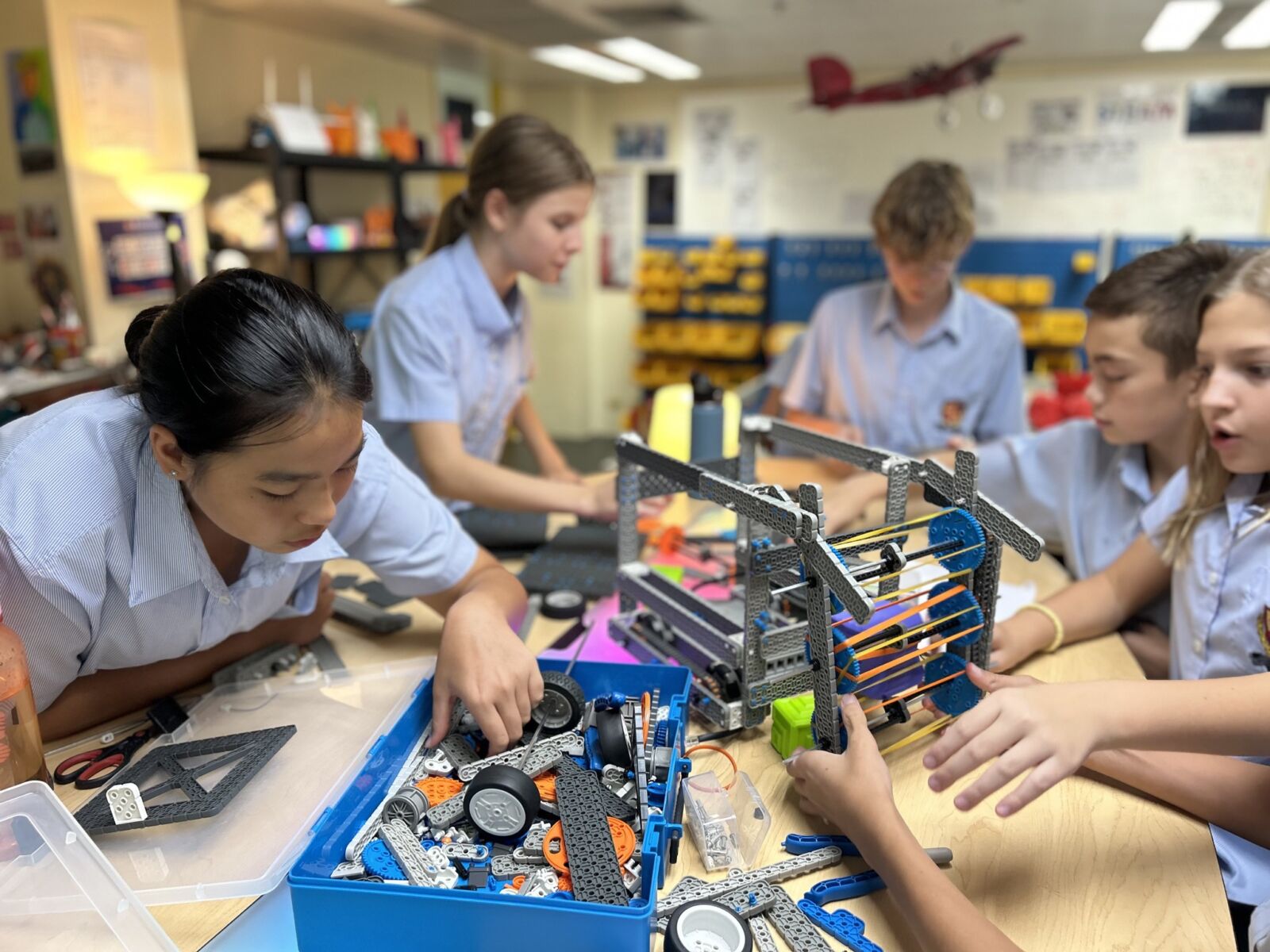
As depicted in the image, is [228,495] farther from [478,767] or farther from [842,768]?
[842,768]

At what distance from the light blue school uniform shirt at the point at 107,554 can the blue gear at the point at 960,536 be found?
2.44 feet

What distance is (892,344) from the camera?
2387 mm

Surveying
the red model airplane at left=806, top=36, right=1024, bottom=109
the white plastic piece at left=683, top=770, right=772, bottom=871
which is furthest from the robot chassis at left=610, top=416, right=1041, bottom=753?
the red model airplane at left=806, top=36, right=1024, bottom=109

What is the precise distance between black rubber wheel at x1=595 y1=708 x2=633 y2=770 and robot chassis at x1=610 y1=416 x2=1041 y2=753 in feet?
0.53

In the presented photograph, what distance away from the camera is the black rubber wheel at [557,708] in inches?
40.6

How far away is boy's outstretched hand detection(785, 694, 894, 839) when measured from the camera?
86 centimetres

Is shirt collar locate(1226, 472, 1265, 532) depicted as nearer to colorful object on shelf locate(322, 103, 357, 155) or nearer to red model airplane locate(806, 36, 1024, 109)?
red model airplane locate(806, 36, 1024, 109)

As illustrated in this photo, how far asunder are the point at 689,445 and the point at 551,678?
2.78 ft

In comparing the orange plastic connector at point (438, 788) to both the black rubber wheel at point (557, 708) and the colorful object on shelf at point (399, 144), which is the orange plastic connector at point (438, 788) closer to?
the black rubber wheel at point (557, 708)

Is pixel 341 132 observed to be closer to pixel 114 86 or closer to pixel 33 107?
pixel 114 86

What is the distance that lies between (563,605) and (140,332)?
0.72 meters

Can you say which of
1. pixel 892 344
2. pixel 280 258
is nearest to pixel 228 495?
pixel 892 344

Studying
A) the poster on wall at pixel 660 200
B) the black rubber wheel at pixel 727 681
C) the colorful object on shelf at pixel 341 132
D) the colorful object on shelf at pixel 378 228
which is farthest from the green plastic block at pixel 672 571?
Result: the poster on wall at pixel 660 200

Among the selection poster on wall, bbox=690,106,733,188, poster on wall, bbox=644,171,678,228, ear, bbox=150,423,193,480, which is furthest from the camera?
poster on wall, bbox=644,171,678,228
